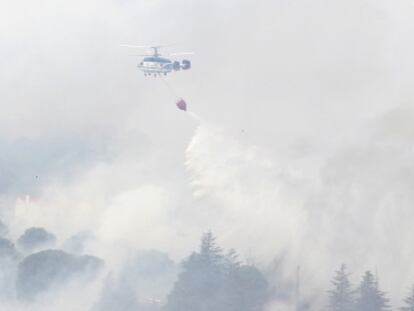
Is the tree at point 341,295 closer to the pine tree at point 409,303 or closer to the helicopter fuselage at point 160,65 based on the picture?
the pine tree at point 409,303

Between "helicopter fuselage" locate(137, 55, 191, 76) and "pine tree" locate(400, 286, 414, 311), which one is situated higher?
"helicopter fuselage" locate(137, 55, 191, 76)

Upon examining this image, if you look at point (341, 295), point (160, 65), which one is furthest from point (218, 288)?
point (160, 65)

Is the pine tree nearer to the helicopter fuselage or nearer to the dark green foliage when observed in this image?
the dark green foliage

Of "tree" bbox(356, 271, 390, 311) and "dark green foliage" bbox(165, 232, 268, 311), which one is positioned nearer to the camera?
"tree" bbox(356, 271, 390, 311)

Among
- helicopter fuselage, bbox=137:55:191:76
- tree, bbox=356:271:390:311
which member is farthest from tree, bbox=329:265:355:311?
helicopter fuselage, bbox=137:55:191:76

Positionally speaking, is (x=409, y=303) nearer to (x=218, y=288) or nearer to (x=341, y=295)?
(x=341, y=295)

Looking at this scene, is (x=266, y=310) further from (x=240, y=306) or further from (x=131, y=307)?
(x=131, y=307)

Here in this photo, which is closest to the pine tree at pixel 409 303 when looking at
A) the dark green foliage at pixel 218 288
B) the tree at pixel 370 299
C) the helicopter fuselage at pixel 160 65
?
the tree at pixel 370 299
